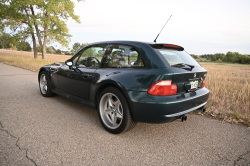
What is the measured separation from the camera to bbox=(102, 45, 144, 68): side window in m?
2.62

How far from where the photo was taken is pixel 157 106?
2.24 meters

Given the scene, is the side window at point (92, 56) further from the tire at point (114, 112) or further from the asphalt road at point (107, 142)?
the asphalt road at point (107, 142)

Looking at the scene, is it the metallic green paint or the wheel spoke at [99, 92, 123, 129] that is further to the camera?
the wheel spoke at [99, 92, 123, 129]

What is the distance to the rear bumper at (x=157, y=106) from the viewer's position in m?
2.24

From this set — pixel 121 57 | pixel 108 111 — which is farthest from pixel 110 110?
pixel 121 57

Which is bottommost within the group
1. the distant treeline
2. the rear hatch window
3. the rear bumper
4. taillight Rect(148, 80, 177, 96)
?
the rear bumper

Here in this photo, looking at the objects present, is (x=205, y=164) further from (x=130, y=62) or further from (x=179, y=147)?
(x=130, y=62)

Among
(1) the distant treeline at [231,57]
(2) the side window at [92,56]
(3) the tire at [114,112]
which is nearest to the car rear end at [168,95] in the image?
(3) the tire at [114,112]

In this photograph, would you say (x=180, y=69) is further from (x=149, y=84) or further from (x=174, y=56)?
(x=149, y=84)

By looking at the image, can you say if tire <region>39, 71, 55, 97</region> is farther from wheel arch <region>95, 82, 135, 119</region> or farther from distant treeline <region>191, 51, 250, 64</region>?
distant treeline <region>191, 51, 250, 64</region>

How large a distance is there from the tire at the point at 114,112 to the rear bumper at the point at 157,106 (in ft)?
0.47

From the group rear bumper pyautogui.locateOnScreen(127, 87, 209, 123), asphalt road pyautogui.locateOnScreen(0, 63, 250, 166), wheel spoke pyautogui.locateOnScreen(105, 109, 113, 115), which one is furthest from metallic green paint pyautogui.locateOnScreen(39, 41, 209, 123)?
asphalt road pyautogui.locateOnScreen(0, 63, 250, 166)

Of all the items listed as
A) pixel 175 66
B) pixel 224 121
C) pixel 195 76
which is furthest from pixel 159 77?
pixel 224 121

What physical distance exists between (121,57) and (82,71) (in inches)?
36.6
